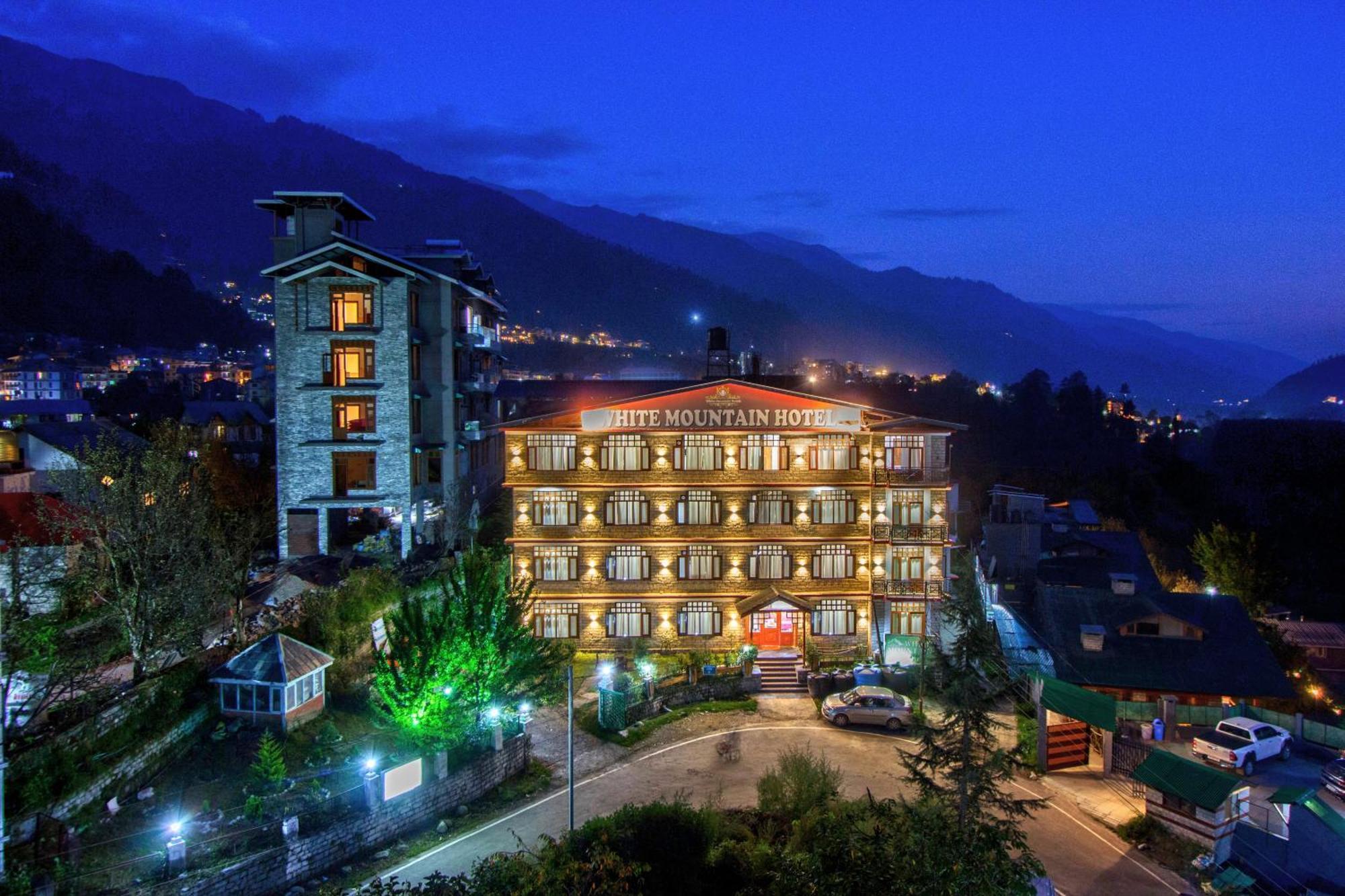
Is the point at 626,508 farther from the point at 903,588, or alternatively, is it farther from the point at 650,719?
the point at 903,588

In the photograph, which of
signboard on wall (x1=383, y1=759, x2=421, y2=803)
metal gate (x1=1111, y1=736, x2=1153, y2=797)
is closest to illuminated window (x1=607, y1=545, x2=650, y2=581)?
signboard on wall (x1=383, y1=759, x2=421, y2=803)

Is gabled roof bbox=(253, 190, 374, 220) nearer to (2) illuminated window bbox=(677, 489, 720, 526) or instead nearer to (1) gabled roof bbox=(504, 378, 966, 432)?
(1) gabled roof bbox=(504, 378, 966, 432)

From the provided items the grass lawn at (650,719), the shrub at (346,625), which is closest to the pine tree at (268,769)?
the shrub at (346,625)

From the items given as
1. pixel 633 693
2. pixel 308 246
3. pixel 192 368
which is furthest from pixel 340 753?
pixel 192 368

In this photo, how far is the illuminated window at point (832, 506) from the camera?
3488 centimetres

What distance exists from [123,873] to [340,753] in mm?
6867

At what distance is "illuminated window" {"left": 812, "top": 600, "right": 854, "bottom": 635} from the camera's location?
34.9 m

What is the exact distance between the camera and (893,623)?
35.1 m

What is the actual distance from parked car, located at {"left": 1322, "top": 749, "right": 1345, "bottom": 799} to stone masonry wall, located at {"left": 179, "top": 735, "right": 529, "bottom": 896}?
23.7m

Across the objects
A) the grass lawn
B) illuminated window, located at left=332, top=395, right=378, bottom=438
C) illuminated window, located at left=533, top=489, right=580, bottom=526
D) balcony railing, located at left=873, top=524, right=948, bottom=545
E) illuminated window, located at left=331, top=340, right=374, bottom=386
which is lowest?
the grass lawn

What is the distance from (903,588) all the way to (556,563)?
15077 mm

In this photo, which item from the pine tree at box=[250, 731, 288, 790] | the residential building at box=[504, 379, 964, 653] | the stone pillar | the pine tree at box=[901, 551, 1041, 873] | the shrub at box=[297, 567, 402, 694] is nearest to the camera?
the pine tree at box=[901, 551, 1041, 873]

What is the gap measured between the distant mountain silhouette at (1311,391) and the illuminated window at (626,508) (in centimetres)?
17029

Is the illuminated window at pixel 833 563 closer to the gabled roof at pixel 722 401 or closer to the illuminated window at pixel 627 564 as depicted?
the gabled roof at pixel 722 401
